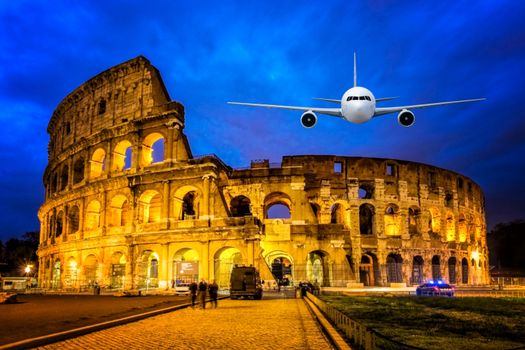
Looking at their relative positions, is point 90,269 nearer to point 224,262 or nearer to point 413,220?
Answer: point 224,262

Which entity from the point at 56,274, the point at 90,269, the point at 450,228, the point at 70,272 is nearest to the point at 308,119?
the point at 90,269

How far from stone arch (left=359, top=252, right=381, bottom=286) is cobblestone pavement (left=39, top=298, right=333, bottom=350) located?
92.5 feet

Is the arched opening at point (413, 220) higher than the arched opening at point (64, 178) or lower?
lower

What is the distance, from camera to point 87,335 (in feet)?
33.9

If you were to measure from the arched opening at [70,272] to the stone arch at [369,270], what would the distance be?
24.6 m

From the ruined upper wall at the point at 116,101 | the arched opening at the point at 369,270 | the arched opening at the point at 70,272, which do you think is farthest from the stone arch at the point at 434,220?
the arched opening at the point at 70,272

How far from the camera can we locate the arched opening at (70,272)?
131 ft

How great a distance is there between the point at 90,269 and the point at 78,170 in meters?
10.0

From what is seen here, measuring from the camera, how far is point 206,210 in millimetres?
33312

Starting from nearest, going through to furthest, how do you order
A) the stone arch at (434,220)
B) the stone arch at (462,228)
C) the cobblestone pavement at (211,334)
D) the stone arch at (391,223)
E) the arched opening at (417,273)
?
the cobblestone pavement at (211,334), the arched opening at (417,273), the stone arch at (391,223), the stone arch at (434,220), the stone arch at (462,228)

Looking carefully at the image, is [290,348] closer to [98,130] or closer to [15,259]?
[98,130]

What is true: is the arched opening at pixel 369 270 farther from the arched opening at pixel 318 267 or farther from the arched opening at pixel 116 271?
the arched opening at pixel 116 271

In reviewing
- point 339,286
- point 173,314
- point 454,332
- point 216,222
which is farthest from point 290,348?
point 339,286

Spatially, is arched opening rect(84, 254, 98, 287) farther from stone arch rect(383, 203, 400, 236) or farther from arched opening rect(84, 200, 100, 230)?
stone arch rect(383, 203, 400, 236)
